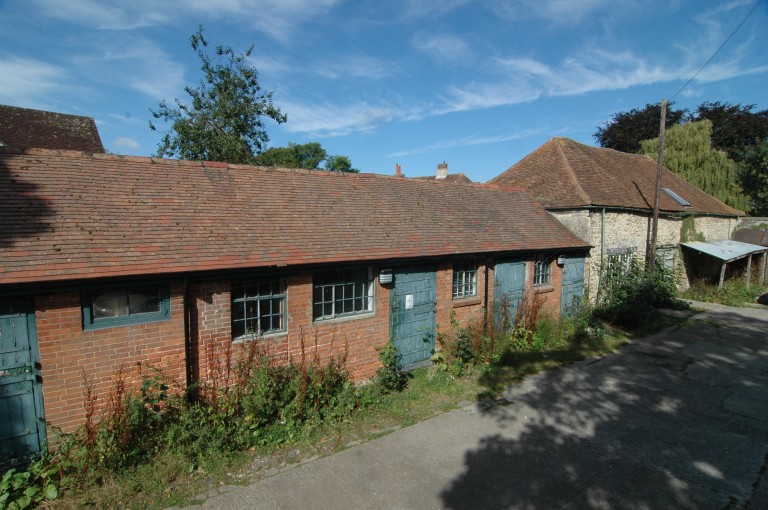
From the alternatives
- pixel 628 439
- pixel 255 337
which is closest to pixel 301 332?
pixel 255 337

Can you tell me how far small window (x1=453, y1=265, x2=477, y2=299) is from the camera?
10.6 metres

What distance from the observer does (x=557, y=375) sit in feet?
31.0

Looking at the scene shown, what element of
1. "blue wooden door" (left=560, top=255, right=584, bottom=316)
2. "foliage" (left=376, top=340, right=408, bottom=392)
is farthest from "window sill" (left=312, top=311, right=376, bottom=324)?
"blue wooden door" (left=560, top=255, right=584, bottom=316)

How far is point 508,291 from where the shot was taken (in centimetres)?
1174

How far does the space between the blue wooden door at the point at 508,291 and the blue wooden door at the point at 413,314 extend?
230 cm

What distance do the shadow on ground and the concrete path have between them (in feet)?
0.06

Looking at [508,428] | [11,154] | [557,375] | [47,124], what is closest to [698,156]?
[557,375]

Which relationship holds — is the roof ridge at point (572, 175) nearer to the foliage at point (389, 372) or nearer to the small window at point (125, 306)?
the foliage at point (389, 372)

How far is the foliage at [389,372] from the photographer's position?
828 cm

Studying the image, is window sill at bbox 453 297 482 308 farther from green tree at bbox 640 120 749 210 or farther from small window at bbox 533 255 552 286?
green tree at bbox 640 120 749 210

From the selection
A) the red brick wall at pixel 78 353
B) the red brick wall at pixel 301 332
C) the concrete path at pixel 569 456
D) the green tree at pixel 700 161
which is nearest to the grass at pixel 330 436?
the concrete path at pixel 569 456

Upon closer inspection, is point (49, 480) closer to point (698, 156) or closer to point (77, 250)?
point (77, 250)

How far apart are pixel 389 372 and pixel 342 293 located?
6.02 feet

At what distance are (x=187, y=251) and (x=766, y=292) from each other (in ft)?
79.6
